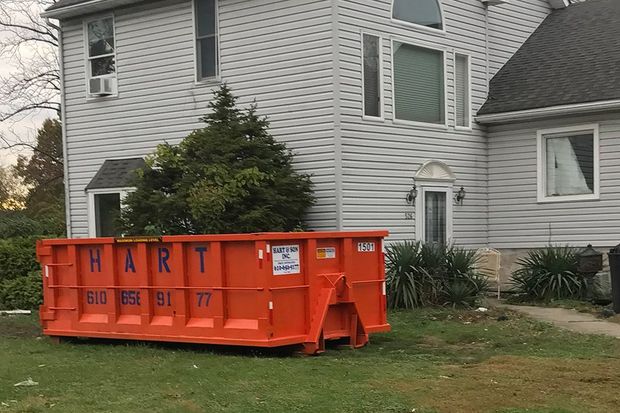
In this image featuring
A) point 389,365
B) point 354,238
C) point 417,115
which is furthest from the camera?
point 417,115

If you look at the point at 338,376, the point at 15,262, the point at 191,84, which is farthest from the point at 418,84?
the point at 338,376

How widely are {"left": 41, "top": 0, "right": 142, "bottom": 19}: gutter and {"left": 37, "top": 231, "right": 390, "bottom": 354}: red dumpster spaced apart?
788 centimetres

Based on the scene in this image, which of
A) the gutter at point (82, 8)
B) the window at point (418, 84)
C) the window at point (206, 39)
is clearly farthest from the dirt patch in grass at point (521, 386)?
the gutter at point (82, 8)

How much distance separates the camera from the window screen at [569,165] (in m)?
15.4

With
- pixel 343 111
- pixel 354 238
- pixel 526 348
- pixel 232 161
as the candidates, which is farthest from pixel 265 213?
pixel 526 348

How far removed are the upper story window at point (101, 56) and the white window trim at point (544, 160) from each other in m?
9.40

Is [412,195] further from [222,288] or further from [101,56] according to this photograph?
[101,56]

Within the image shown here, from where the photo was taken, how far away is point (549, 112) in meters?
15.4

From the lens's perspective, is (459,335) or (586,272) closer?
(459,335)

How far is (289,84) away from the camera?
14.0 m

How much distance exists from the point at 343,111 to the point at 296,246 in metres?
5.48

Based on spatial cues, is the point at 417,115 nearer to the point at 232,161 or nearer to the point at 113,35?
the point at 232,161

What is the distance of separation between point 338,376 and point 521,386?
1679 millimetres

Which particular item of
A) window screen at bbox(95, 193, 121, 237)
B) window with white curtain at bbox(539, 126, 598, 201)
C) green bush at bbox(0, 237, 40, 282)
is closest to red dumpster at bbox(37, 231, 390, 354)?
green bush at bbox(0, 237, 40, 282)
